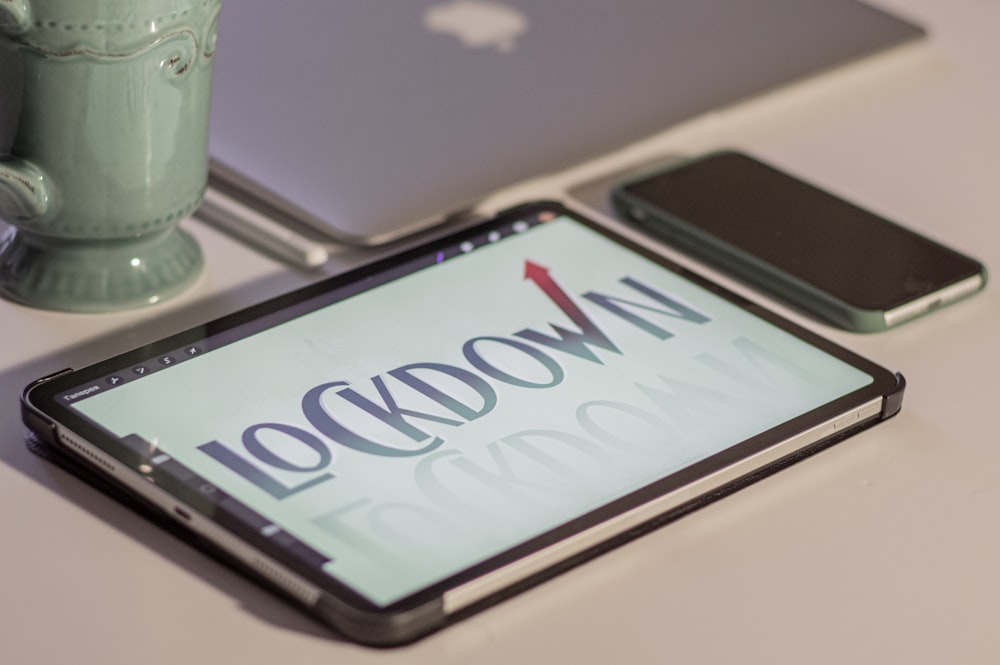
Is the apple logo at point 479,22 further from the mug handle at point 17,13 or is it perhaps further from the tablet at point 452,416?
the mug handle at point 17,13

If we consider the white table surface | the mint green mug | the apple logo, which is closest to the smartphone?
the white table surface

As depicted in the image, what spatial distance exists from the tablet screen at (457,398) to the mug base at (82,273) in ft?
0.26

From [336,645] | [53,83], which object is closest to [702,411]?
[336,645]

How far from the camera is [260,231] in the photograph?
0.76m

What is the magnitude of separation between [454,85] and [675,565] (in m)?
0.39

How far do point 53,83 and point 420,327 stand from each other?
7.7 inches

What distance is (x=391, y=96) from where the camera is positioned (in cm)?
84

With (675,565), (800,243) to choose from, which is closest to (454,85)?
(800,243)

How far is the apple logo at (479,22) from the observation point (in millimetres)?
900

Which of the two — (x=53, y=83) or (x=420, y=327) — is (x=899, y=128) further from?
(x=53, y=83)

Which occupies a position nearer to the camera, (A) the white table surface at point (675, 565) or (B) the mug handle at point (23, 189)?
(A) the white table surface at point (675, 565)

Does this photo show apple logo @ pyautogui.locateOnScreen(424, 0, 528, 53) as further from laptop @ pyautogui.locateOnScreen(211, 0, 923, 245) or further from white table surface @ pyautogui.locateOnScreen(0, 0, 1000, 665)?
white table surface @ pyautogui.locateOnScreen(0, 0, 1000, 665)

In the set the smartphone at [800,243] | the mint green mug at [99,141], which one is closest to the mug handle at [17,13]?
the mint green mug at [99,141]

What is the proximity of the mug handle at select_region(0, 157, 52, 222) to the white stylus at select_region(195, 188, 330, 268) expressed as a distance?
0.14m
